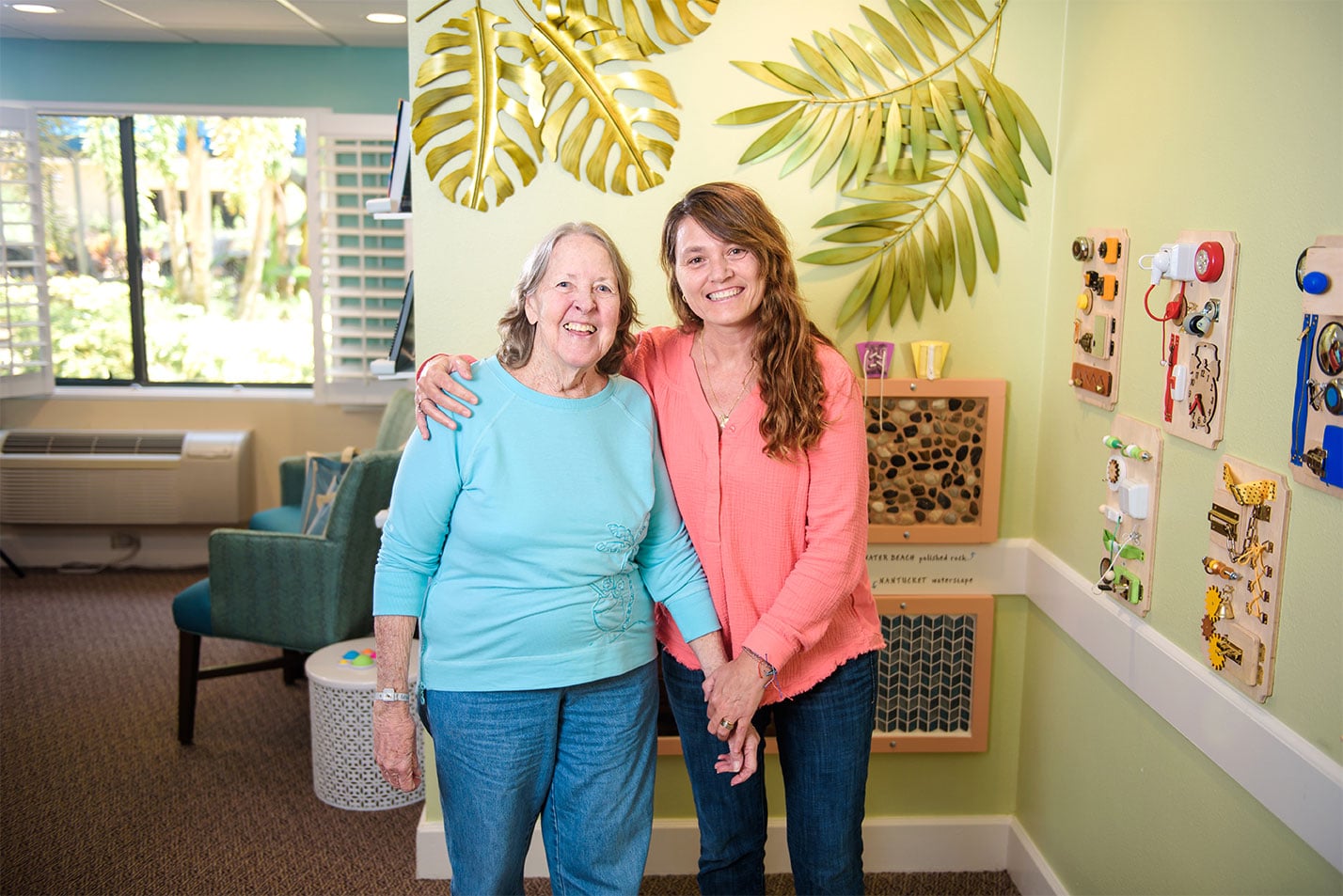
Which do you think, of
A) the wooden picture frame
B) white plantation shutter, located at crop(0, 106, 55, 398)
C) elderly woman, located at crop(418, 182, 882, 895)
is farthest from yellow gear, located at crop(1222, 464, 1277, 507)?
white plantation shutter, located at crop(0, 106, 55, 398)

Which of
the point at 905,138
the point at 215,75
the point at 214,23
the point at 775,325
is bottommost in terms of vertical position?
the point at 775,325

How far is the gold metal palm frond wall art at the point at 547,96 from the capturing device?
2.29 m

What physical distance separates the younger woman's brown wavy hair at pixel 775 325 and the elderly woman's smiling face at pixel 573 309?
0.19 m

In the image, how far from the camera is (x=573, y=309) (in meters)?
1.62

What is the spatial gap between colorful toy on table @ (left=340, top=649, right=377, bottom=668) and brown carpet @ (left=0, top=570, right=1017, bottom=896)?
396 millimetres

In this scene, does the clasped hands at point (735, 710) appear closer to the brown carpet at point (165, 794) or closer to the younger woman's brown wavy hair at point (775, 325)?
the younger woman's brown wavy hair at point (775, 325)

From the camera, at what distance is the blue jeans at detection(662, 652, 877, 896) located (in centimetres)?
180

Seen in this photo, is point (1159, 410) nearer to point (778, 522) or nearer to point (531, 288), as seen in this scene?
point (778, 522)

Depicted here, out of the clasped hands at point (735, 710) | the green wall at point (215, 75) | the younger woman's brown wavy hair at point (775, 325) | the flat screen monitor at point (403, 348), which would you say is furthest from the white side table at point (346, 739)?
the green wall at point (215, 75)

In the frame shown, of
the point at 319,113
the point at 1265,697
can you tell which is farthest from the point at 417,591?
the point at 319,113

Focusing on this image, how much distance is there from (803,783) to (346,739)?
64.1 inches

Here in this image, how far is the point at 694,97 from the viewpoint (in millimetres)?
2342

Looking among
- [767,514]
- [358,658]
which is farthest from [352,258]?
[767,514]

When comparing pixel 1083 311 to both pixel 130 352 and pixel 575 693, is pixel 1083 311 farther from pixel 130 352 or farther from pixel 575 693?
pixel 130 352
